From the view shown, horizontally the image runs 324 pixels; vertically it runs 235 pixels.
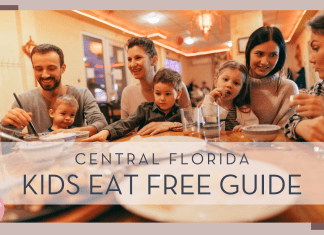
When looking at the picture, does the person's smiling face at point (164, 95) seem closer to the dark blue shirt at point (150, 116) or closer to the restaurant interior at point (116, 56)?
the dark blue shirt at point (150, 116)

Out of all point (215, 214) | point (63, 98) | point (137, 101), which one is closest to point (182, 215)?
point (215, 214)

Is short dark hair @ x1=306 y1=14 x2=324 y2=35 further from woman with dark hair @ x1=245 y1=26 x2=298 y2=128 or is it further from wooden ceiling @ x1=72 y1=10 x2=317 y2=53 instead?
wooden ceiling @ x1=72 y1=10 x2=317 y2=53

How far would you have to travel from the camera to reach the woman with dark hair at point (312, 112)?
71 cm

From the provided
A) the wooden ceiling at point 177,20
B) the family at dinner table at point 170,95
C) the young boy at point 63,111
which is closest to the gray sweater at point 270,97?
the family at dinner table at point 170,95

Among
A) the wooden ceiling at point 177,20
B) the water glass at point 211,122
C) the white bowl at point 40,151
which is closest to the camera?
the white bowl at point 40,151

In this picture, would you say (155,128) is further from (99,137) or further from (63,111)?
(63,111)

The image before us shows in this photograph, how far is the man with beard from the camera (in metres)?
1.49

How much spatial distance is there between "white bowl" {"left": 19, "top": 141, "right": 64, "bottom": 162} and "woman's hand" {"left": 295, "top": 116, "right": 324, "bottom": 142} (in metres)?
0.80

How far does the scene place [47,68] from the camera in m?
1.50

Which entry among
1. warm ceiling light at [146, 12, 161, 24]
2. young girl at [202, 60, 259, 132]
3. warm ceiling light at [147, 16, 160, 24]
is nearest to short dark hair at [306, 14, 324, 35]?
young girl at [202, 60, 259, 132]

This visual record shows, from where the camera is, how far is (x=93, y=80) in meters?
5.54

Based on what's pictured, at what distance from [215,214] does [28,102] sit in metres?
1.67

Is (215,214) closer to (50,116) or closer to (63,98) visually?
(63,98)

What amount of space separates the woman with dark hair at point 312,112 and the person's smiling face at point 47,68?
1.47m
